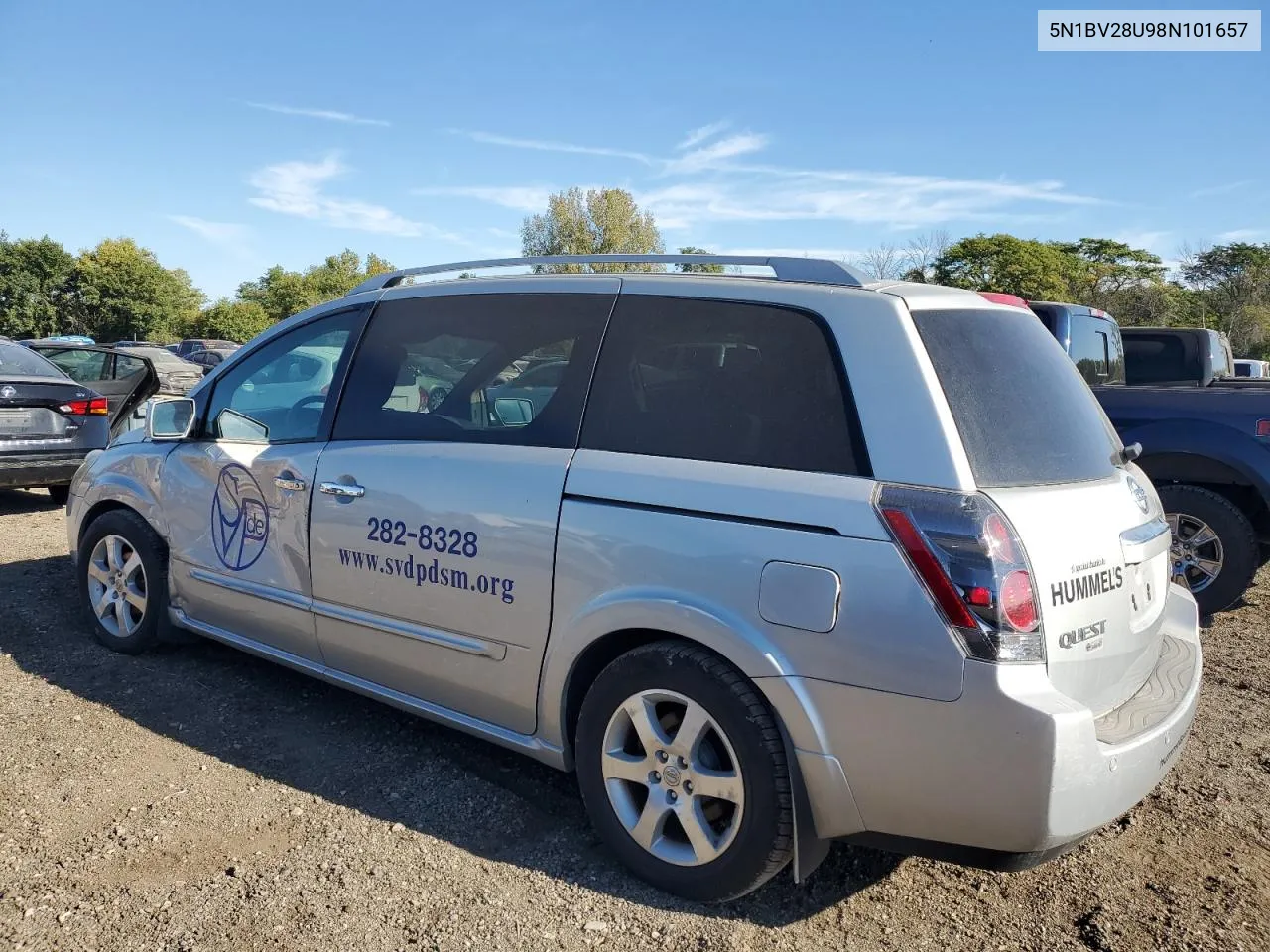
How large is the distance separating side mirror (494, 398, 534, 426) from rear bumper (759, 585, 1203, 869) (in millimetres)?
1276

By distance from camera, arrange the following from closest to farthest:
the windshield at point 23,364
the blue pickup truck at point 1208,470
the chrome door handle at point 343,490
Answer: the chrome door handle at point 343,490 → the blue pickup truck at point 1208,470 → the windshield at point 23,364

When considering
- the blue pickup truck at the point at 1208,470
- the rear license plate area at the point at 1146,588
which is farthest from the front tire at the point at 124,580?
the blue pickup truck at the point at 1208,470

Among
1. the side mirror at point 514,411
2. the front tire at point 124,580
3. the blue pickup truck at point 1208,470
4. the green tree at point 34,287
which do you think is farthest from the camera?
the green tree at point 34,287

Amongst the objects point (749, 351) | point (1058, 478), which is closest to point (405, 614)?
point (749, 351)

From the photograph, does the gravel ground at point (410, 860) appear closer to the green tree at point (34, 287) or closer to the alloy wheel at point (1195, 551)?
the alloy wheel at point (1195, 551)

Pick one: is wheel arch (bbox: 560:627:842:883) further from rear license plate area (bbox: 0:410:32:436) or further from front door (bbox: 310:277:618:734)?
rear license plate area (bbox: 0:410:32:436)

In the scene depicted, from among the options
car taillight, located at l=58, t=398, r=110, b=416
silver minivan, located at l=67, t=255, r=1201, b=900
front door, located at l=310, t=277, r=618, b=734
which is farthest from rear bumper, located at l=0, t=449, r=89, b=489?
front door, located at l=310, t=277, r=618, b=734

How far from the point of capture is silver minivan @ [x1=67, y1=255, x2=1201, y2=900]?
2322 millimetres

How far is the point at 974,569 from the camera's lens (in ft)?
7.48

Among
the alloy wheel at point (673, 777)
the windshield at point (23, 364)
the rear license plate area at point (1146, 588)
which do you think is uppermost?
the windshield at point (23, 364)

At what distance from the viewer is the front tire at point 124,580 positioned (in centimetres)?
441

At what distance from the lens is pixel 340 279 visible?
228 ft

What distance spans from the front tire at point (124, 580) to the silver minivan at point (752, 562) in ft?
3.44

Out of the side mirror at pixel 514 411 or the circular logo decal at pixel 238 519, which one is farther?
the circular logo decal at pixel 238 519
